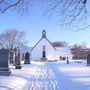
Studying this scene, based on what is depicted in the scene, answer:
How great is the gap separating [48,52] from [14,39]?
11.3m

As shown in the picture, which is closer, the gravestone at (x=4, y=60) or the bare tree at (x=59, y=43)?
the gravestone at (x=4, y=60)

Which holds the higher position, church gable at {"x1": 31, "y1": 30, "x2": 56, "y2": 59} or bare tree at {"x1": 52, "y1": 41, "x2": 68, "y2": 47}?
bare tree at {"x1": 52, "y1": 41, "x2": 68, "y2": 47}

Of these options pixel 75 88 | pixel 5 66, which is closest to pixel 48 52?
pixel 5 66

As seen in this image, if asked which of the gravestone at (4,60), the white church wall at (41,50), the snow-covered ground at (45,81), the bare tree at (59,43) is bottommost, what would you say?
the snow-covered ground at (45,81)

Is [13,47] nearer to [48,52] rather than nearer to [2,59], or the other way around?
[48,52]

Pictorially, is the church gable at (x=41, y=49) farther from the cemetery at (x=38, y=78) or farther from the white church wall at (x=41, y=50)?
the cemetery at (x=38, y=78)

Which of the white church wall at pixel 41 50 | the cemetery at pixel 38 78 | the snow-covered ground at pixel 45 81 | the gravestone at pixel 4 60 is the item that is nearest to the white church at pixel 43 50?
the white church wall at pixel 41 50

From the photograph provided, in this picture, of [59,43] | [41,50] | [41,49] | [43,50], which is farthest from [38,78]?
[59,43]

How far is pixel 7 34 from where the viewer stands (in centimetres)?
8406

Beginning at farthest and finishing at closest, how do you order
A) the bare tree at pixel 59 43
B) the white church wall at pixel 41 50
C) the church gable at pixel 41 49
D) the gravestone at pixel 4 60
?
1. the bare tree at pixel 59 43
2. the church gable at pixel 41 49
3. the white church wall at pixel 41 50
4. the gravestone at pixel 4 60

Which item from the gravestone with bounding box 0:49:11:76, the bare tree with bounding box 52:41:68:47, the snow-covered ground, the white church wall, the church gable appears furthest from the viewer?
the bare tree with bounding box 52:41:68:47

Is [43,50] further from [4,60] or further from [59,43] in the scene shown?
[4,60]

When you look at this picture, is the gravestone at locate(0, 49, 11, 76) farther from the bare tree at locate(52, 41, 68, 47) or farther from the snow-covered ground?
the bare tree at locate(52, 41, 68, 47)

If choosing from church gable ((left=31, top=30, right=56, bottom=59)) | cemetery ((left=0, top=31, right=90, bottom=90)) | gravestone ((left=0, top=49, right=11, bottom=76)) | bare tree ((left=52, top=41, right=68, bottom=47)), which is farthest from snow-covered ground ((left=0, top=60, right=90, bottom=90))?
bare tree ((left=52, top=41, right=68, bottom=47))
